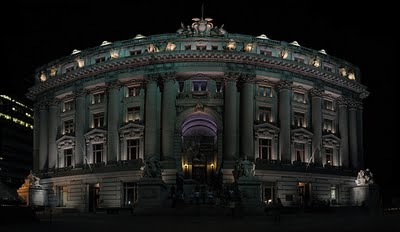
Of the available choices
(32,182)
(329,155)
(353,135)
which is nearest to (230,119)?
(329,155)

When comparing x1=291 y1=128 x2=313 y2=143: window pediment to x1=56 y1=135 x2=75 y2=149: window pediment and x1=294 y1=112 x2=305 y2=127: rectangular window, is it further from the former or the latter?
x1=56 y1=135 x2=75 y2=149: window pediment

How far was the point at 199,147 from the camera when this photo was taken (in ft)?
234

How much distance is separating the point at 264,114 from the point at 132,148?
17.8m

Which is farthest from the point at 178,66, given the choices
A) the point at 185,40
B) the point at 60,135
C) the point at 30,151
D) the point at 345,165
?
the point at 30,151

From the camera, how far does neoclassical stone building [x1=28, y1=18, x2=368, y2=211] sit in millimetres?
65812

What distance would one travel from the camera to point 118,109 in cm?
6956

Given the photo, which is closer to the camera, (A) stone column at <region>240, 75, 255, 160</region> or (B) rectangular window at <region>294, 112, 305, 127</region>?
(A) stone column at <region>240, 75, 255, 160</region>

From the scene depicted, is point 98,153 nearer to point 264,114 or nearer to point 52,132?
point 52,132

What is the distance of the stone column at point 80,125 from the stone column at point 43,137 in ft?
24.6

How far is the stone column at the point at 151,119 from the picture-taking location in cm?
6506

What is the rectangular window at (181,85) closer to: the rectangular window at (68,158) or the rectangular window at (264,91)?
the rectangular window at (264,91)

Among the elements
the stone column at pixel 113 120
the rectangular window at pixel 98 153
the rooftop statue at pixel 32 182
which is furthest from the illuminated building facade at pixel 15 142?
→ the stone column at pixel 113 120

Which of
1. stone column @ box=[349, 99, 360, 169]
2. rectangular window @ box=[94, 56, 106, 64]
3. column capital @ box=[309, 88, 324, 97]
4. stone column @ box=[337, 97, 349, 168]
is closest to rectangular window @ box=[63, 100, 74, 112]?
rectangular window @ box=[94, 56, 106, 64]

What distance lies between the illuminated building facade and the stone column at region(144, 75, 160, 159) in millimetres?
63435
